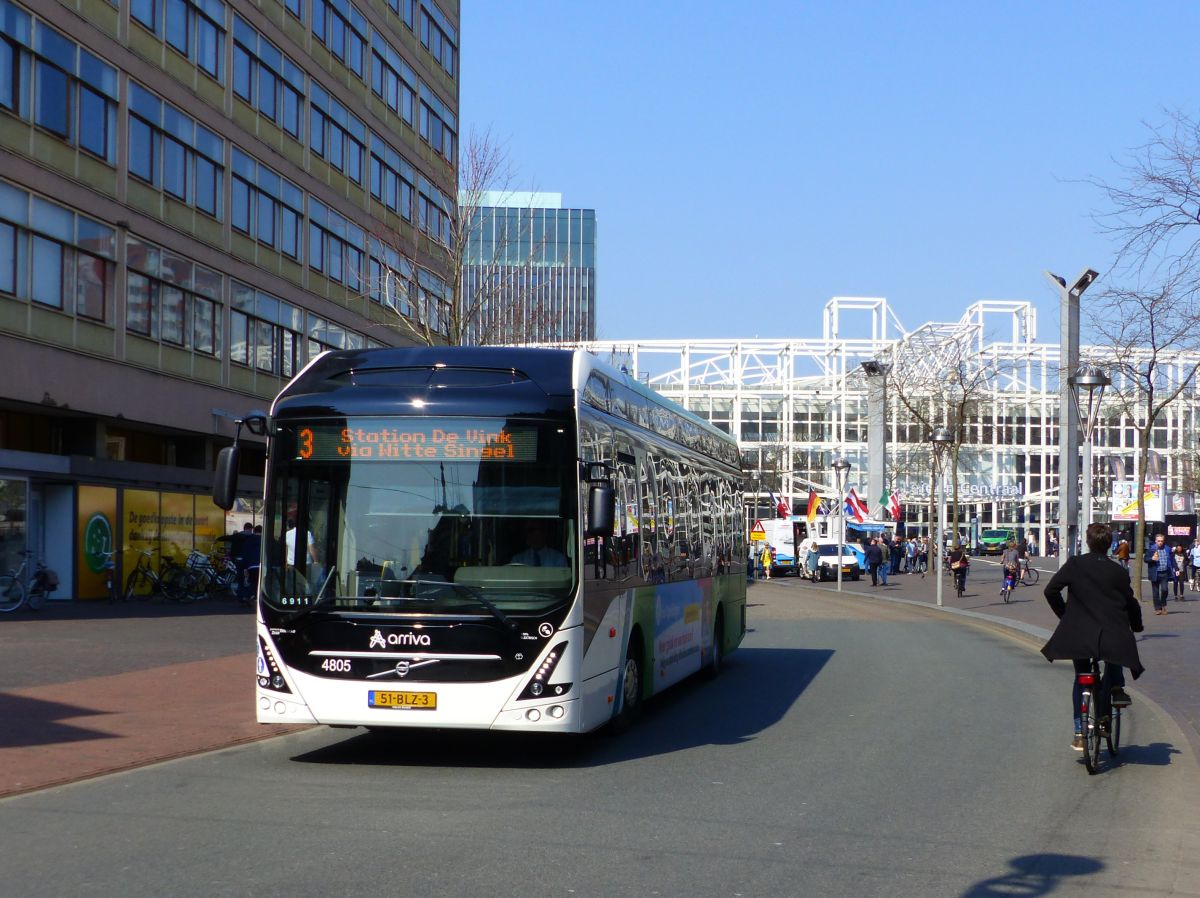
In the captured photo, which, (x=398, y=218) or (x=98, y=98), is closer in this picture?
(x=98, y=98)

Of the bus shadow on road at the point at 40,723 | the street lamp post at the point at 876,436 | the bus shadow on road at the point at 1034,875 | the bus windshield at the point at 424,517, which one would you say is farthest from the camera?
the street lamp post at the point at 876,436

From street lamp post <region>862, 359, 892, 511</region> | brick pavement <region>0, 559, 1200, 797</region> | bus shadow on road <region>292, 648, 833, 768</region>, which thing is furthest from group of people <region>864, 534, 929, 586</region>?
bus shadow on road <region>292, 648, 833, 768</region>

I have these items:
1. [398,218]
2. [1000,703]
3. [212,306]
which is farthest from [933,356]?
[1000,703]

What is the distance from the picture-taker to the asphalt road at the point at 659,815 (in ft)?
22.7

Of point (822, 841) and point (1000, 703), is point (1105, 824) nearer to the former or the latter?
point (822, 841)

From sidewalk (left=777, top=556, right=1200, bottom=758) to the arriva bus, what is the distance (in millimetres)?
5166

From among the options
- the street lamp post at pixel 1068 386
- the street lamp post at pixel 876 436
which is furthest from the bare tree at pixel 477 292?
the street lamp post at pixel 876 436

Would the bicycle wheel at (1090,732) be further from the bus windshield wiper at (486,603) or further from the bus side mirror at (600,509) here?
the bus windshield wiper at (486,603)

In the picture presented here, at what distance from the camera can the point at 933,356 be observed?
80.1 m

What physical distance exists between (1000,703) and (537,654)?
6863 mm

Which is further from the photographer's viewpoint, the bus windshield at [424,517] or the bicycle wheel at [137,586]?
the bicycle wheel at [137,586]

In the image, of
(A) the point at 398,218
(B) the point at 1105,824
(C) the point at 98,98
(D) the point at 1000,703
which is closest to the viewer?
(B) the point at 1105,824

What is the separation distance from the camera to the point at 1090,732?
10445 millimetres

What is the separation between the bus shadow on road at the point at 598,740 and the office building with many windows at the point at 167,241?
17.5m
